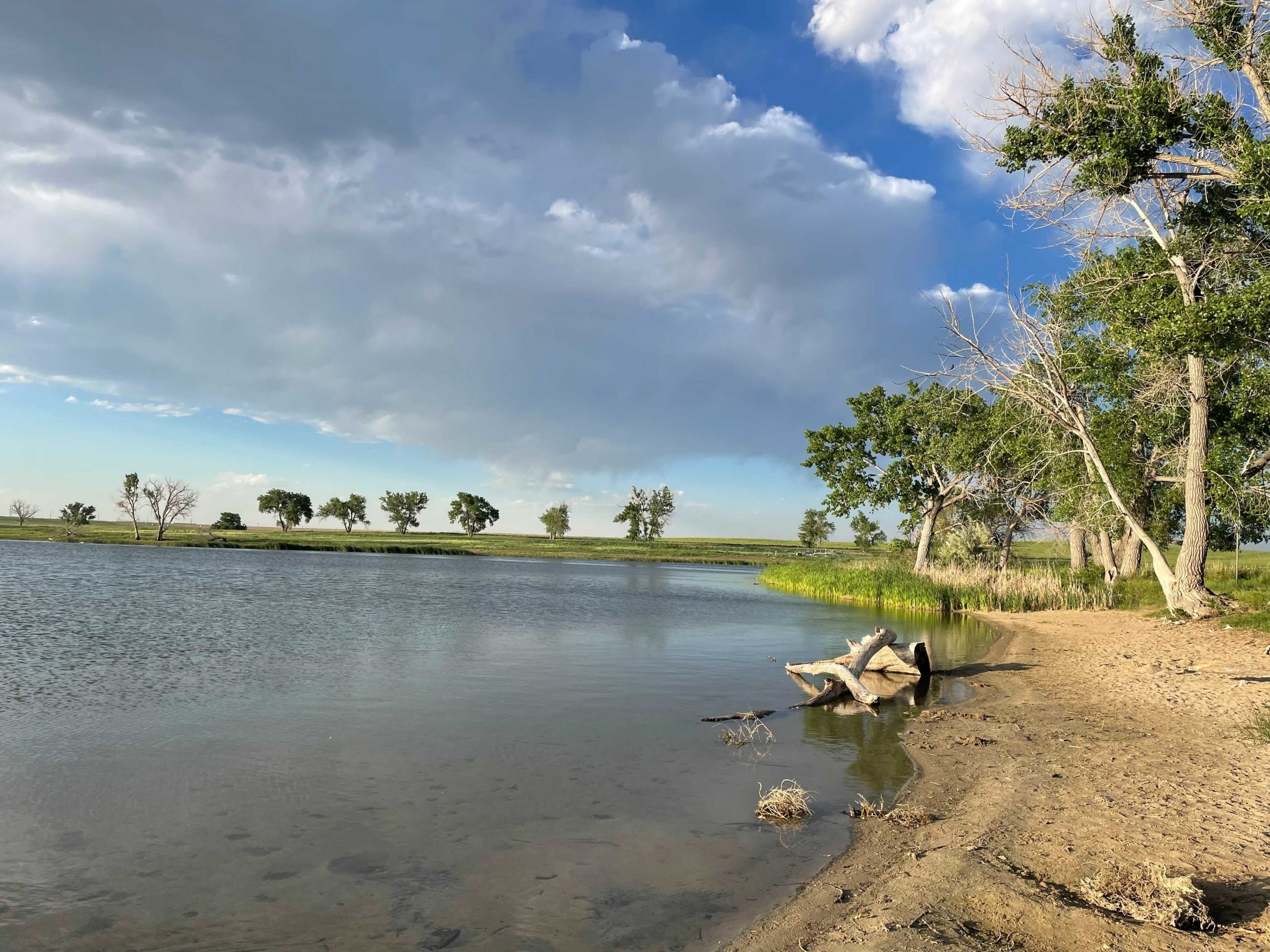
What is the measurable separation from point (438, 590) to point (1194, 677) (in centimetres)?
3652

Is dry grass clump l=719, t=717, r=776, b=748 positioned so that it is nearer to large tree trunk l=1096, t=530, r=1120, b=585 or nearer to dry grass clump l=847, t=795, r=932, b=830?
dry grass clump l=847, t=795, r=932, b=830

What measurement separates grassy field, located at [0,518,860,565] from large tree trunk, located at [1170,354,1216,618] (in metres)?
68.5

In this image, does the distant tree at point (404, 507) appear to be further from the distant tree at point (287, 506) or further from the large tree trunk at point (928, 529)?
the large tree trunk at point (928, 529)

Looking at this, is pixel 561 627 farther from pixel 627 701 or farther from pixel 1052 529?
pixel 1052 529

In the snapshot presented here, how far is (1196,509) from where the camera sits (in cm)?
2270

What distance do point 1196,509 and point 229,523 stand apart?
525 ft

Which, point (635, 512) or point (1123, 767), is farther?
point (635, 512)

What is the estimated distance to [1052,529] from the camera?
43.2 m

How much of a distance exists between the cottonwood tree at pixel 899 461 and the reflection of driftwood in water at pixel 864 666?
1108 inches

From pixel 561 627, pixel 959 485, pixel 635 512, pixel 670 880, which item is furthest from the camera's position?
pixel 635 512

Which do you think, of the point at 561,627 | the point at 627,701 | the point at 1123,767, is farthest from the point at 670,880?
the point at 561,627

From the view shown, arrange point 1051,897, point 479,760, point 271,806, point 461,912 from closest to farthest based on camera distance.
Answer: point 1051,897 < point 461,912 < point 271,806 < point 479,760

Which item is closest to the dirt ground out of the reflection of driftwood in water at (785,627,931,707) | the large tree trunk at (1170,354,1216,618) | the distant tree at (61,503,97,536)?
the reflection of driftwood in water at (785,627,931,707)

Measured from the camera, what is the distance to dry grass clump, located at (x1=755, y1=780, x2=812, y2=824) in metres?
8.32
